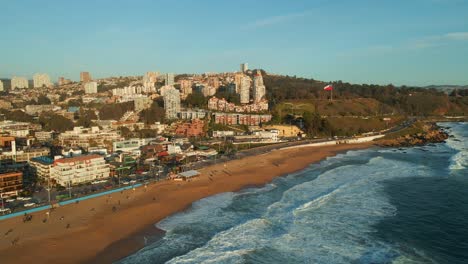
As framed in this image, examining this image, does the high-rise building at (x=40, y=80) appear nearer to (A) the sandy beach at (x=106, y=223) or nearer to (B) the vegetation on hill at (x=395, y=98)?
(B) the vegetation on hill at (x=395, y=98)

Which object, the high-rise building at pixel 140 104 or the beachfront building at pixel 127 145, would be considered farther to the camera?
the high-rise building at pixel 140 104

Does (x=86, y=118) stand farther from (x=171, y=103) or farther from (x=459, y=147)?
(x=459, y=147)

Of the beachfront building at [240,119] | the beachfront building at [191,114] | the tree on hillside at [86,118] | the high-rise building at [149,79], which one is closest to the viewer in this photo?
the tree on hillside at [86,118]

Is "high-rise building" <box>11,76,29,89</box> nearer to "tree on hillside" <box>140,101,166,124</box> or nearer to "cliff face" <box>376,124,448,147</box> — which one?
"tree on hillside" <box>140,101,166,124</box>

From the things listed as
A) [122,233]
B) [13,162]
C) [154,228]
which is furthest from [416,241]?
[13,162]

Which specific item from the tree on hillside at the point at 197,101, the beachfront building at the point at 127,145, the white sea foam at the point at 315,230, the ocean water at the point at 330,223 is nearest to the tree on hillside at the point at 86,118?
the beachfront building at the point at 127,145

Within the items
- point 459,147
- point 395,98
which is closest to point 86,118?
point 459,147
